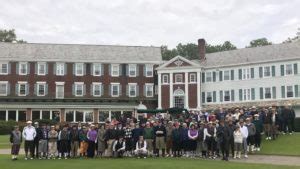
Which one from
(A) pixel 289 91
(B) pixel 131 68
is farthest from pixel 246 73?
(B) pixel 131 68

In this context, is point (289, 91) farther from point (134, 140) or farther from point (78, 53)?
point (134, 140)

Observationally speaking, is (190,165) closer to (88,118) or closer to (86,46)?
(88,118)

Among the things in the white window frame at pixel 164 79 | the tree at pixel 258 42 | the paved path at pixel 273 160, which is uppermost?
the tree at pixel 258 42

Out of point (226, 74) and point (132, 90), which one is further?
point (132, 90)

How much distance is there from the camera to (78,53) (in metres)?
66.8

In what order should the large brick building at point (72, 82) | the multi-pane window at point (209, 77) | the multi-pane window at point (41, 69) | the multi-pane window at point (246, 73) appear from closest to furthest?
the multi-pane window at point (246, 73)
the large brick building at point (72, 82)
the multi-pane window at point (209, 77)
the multi-pane window at point (41, 69)

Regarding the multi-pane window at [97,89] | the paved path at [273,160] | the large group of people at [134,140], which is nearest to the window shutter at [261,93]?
the multi-pane window at [97,89]

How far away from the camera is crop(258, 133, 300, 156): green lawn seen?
25736 mm

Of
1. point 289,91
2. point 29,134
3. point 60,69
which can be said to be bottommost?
point 29,134

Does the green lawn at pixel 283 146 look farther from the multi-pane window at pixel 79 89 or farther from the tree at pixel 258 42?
the tree at pixel 258 42

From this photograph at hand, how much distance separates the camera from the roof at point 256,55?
5884 cm

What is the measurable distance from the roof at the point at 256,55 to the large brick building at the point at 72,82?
8029mm

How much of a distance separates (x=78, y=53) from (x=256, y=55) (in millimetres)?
24195

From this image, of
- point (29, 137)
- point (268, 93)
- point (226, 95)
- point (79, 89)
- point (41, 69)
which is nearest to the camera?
point (29, 137)
